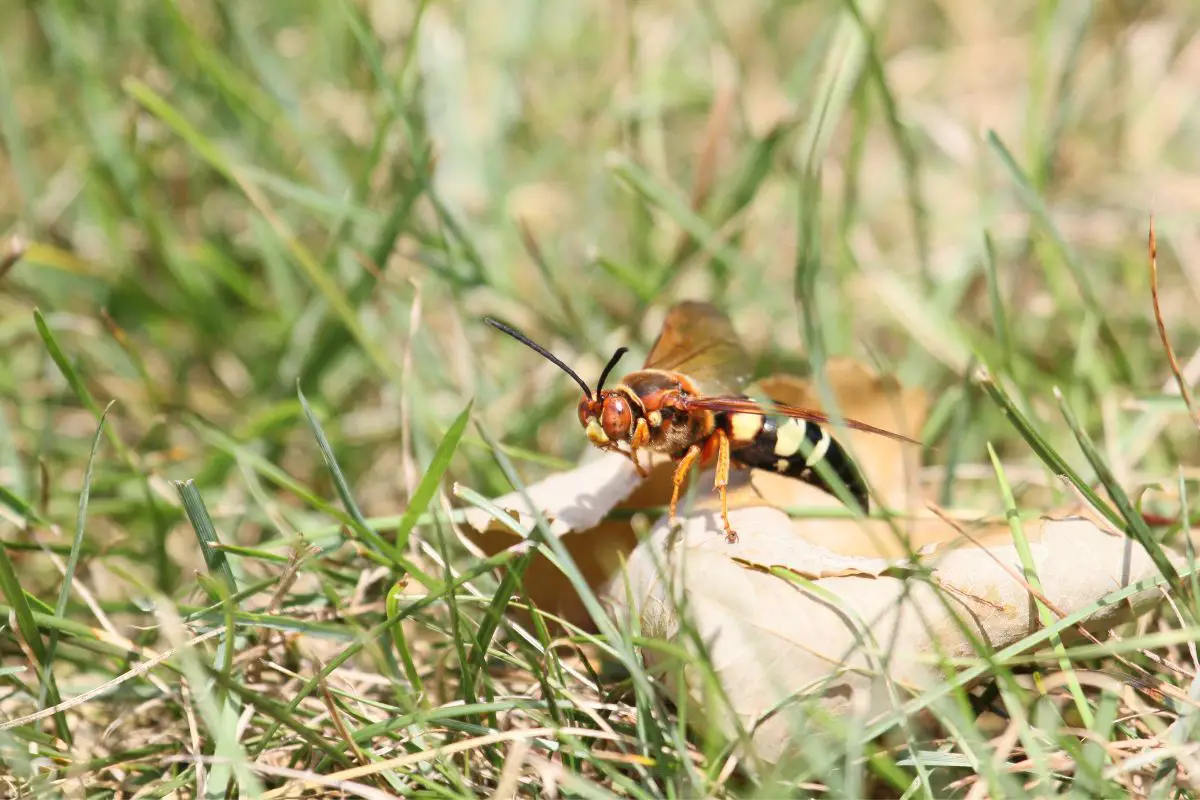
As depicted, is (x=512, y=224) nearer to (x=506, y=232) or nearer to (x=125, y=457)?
(x=506, y=232)

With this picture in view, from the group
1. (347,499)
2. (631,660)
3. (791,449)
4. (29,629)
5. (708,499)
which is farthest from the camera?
(791,449)

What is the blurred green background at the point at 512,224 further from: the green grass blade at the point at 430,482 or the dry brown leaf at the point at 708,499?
the green grass blade at the point at 430,482

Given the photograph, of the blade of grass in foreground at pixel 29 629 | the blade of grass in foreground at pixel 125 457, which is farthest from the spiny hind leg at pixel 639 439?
the blade of grass in foreground at pixel 29 629

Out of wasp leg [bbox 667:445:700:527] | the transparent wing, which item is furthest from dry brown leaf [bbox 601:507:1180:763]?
the transparent wing

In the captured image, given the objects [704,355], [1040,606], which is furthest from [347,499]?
[1040,606]

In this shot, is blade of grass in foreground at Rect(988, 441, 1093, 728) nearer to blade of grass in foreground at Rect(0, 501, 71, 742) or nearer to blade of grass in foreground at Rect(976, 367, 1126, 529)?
blade of grass in foreground at Rect(976, 367, 1126, 529)

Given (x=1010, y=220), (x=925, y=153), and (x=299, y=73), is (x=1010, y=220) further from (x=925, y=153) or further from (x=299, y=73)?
(x=299, y=73)

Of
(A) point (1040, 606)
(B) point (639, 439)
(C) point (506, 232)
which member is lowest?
(A) point (1040, 606)
